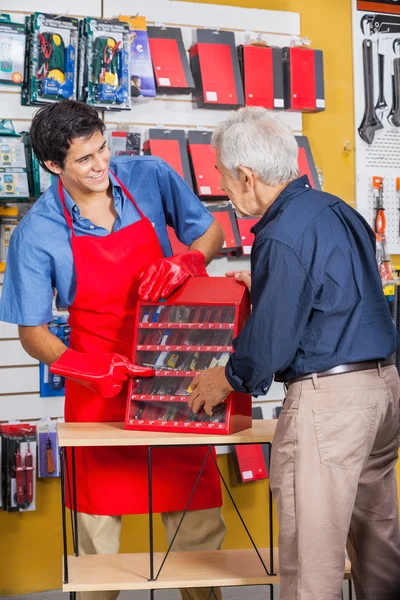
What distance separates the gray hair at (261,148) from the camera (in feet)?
6.91

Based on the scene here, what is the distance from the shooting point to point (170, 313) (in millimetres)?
2510

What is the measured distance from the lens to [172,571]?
2.41 meters

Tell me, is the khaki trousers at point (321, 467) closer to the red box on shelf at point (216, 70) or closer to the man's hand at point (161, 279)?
the man's hand at point (161, 279)

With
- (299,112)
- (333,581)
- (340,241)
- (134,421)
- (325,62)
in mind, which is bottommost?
(333,581)

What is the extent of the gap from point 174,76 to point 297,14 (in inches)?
35.1

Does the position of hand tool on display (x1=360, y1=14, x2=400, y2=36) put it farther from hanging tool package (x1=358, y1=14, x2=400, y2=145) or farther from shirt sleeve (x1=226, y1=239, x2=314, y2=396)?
shirt sleeve (x1=226, y1=239, x2=314, y2=396)

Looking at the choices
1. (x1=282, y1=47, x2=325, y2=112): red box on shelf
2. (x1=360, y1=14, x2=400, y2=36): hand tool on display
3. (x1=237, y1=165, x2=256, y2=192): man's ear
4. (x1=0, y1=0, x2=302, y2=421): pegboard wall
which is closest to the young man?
(x1=237, y1=165, x2=256, y2=192): man's ear

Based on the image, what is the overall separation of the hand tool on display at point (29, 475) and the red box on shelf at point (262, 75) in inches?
83.6

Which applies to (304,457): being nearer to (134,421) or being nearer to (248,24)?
(134,421)

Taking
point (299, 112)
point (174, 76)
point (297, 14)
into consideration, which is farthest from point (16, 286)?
point (297, 14)

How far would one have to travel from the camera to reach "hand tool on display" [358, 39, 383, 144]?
4.53 meters

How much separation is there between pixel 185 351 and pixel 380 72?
9.20 ft

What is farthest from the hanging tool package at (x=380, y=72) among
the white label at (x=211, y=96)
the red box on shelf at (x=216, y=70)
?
the white label at (x=211, y=96)

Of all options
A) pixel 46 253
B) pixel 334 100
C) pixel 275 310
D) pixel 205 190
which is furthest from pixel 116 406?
pixel 334 100
